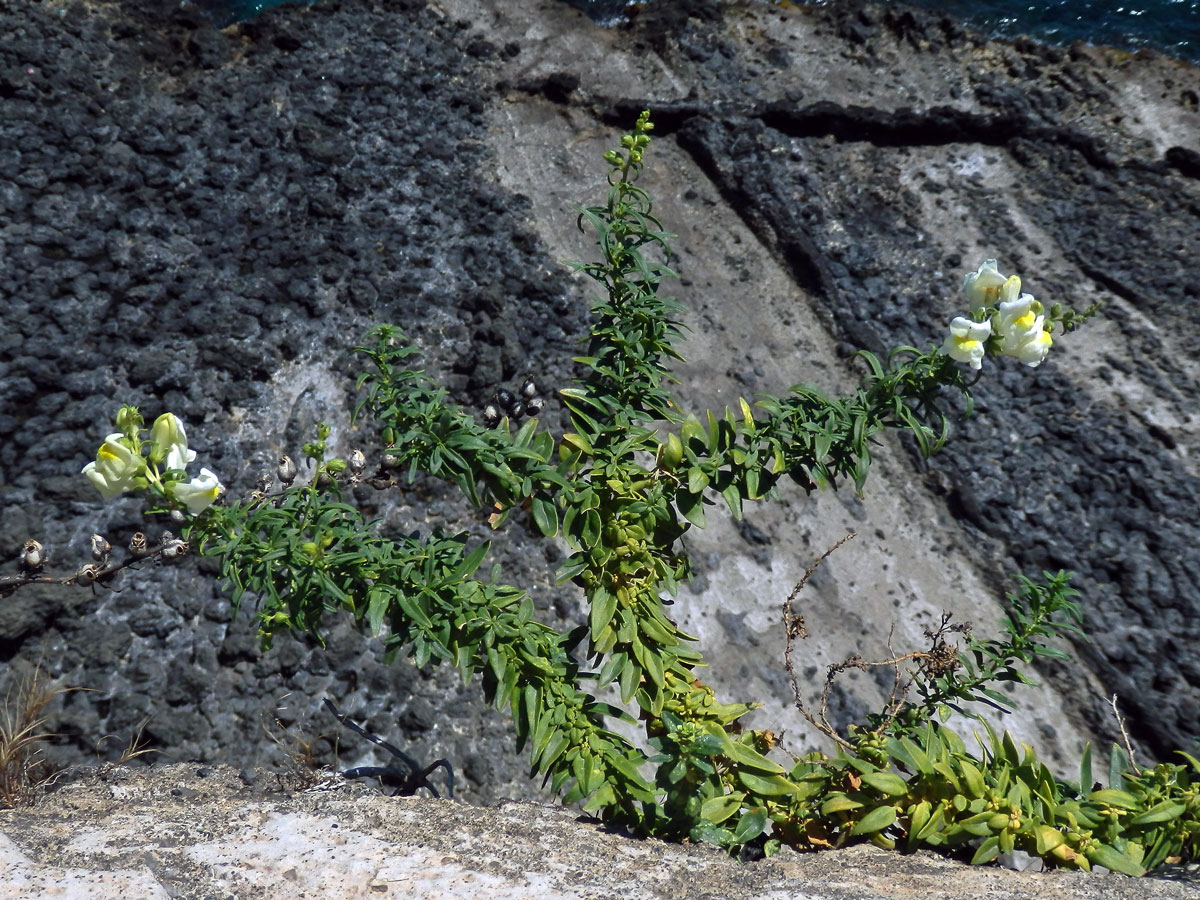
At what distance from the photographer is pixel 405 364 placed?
3799 mm

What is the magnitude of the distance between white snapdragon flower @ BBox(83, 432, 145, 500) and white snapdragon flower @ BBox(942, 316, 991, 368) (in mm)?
1551

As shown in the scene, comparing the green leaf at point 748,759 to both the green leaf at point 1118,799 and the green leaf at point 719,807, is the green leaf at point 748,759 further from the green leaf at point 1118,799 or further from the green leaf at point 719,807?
the green leaf at point 1118,799

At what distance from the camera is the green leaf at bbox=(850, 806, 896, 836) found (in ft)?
7.18

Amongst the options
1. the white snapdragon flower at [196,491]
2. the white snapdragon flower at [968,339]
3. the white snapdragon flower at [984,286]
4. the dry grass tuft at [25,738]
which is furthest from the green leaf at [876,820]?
the dry grass tuft at [25,738]

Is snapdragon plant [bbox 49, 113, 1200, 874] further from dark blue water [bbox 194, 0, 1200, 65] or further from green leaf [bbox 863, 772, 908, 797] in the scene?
dark blue water [bbox 194, 0, 1200, 65]

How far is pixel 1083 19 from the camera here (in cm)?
518

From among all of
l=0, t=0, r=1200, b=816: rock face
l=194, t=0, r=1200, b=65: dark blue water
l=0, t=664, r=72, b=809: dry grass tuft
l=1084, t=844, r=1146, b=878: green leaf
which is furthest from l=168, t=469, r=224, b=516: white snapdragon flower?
l=194, t=0, r=1200, b=65: dark blue water

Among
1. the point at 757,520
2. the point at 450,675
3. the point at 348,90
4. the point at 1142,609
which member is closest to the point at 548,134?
the point at 348,90

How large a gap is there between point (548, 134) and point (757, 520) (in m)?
2.20

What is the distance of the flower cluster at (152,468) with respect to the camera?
5.73 ft

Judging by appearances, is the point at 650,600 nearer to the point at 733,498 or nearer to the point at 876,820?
the point at 733,498

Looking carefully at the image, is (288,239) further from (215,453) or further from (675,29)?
(675,29)

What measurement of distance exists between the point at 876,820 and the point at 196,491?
5.12 feet

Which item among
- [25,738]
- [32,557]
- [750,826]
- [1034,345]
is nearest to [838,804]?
[750,826]
